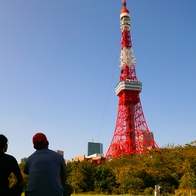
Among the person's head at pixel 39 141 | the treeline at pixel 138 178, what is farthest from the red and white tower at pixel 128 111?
the person's head at pixel 39 141

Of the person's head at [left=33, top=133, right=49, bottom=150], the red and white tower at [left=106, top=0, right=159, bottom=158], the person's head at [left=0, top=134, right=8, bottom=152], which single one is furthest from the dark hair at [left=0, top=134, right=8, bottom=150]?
the red and white tower at [left=106, top=0, right=159, bottom=158]

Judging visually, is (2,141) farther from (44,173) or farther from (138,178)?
(138,178)

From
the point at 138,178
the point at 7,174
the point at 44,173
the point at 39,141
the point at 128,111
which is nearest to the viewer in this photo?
the point at 44,173

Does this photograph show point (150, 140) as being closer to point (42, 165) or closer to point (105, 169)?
point (105, 169)

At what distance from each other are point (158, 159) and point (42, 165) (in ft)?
88.8

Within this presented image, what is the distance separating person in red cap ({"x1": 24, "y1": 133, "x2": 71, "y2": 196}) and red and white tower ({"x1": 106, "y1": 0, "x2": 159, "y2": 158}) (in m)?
39.4

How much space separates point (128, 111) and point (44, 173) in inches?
1754

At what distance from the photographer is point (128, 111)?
47031 millimetres

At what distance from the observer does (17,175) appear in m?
3.20

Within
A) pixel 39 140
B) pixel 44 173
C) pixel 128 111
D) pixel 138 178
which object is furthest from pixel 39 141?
pixel 128 111

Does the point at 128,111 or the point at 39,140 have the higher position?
the point at 128,111

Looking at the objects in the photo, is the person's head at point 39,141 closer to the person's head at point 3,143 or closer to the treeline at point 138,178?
the person's head at point 3,143

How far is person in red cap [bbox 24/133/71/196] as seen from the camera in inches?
115

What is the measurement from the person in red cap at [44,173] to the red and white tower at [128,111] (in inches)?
1553
